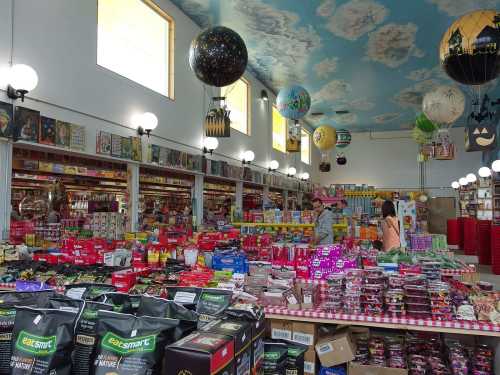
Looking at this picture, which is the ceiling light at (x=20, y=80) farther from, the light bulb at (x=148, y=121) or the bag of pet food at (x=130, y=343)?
the bag of pet food at (x=130, y=343)

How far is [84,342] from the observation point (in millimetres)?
1810

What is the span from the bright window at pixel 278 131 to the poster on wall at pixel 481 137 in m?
6.58

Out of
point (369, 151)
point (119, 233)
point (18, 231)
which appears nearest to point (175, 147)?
point (119, 233)

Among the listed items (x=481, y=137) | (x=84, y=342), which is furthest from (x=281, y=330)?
(x=481, y=137)

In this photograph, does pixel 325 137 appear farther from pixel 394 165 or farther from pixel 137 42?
pixel 394 165

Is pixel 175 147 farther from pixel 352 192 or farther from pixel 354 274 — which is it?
pixel 352 192

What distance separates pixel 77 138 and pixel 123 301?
3.23 metres

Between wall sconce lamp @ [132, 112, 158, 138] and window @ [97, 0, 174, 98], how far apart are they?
2.01 feet

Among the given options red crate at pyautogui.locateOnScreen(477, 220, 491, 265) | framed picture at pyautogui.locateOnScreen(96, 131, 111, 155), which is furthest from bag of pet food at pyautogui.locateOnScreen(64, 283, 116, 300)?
red crate at pyautogui.locateOnScreen(477, 220, 491, 265)

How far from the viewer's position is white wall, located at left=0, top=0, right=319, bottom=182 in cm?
442

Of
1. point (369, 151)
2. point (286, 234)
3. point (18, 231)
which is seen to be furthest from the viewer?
point (369, 151)

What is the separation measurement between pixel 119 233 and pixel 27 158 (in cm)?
151

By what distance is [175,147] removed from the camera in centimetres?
736

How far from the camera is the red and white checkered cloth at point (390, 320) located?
9.33 ft
